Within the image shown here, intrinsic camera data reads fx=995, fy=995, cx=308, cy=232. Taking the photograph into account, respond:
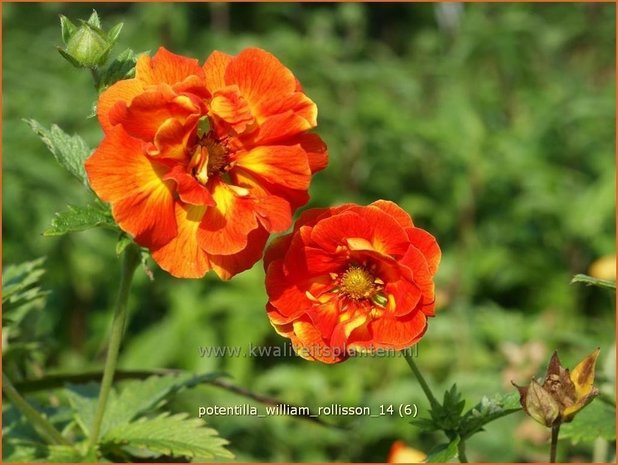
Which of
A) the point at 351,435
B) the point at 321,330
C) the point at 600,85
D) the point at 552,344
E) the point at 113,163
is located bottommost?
A: the point at 321,330

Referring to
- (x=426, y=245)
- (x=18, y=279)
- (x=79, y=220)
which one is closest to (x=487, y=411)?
(x=426, y=245)

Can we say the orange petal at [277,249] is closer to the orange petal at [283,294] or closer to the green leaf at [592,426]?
the orange petal at [283,294]

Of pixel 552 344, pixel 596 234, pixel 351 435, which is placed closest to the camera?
pixel 351 435

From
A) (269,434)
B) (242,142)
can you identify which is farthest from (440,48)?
(242,142)

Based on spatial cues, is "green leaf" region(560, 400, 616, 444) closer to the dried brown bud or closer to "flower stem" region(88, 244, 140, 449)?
the dried brown bud

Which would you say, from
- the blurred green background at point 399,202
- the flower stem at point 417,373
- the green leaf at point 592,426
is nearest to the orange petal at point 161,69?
the flower stem at point 417,373

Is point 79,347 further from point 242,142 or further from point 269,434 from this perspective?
point 242,142

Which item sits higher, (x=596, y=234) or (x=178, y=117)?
(x=596, y=234)
